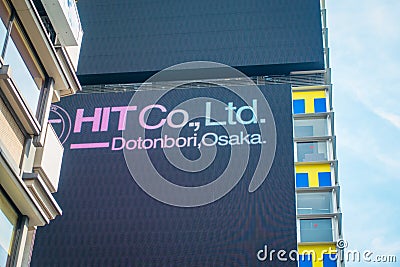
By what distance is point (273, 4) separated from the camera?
1065 inches

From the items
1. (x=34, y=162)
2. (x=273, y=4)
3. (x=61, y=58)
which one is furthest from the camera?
(x=273, y=4)

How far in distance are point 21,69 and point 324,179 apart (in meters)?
15.1

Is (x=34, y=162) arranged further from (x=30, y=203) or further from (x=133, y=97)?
(x=133, y=97)

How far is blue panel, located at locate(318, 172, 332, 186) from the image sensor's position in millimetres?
22691

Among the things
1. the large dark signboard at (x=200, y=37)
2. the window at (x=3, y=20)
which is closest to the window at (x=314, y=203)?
the large dark signboard at (x=200, y=37)

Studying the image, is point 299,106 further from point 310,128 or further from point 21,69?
point 21,69

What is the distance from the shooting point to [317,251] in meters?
21.5

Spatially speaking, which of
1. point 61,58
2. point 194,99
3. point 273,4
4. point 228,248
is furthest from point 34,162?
point 273,4

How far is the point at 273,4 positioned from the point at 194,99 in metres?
5.14

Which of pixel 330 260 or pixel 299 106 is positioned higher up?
pixel 299 106

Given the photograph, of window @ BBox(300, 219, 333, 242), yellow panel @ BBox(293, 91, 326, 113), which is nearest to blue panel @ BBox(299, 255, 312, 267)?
window @ BBox(300, 219, 333, 242)

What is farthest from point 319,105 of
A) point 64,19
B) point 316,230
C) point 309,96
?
point 64,19

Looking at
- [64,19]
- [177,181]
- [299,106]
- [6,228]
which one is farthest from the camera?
[299,106]

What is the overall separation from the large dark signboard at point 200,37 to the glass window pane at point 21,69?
54.3 feet
